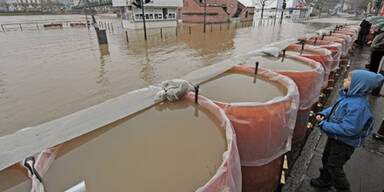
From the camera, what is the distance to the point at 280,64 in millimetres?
3932

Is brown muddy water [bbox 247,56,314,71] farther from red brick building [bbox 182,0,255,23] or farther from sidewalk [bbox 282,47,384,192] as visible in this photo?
red brick building [bbox 182,0,255,23]

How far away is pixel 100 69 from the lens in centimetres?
780

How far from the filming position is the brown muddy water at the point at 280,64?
3.64 m

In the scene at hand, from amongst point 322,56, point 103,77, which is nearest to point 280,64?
point 322,56

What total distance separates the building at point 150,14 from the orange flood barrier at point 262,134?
22255 millimetres

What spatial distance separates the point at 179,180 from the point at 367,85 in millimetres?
2010

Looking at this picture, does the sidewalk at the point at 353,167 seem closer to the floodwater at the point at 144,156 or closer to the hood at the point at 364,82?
the hood at the point at 364,82

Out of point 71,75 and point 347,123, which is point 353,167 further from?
point 71,75

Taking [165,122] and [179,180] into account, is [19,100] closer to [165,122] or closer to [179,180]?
[165,122]

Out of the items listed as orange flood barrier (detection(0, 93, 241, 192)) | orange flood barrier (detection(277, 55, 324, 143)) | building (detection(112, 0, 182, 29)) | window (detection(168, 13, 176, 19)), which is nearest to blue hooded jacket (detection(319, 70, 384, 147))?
orange flood barrier (detection(277, 55, 324, 143))

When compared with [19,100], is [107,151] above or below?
above

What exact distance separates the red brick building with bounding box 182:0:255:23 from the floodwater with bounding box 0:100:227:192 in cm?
3201

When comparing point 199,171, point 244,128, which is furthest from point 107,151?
point 244,128

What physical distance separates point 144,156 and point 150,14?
25073mm
